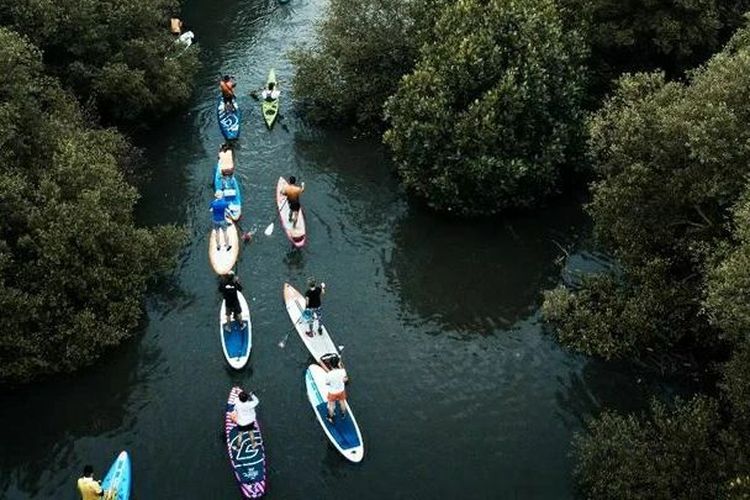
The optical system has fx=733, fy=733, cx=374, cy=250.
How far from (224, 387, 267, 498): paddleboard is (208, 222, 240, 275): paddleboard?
7132 millimetres

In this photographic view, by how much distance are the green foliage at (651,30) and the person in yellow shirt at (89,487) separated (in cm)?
2385

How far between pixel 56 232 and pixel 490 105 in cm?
1516

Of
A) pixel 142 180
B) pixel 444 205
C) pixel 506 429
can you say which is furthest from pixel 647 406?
pixel 142 180

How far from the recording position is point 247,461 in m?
19.6

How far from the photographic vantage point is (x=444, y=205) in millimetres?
29125

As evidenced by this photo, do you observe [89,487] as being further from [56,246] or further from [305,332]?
[305,332]

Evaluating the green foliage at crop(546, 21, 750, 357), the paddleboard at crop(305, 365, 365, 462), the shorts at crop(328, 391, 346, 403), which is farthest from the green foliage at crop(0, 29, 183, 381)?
the green foliage at crop(546, 21, 750, 357)

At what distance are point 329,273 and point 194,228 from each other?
19.7 feet

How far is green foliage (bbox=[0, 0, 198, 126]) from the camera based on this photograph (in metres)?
27.9

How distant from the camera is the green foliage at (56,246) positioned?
21.3 metres

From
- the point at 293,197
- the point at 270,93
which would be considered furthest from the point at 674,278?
the point at 270,93

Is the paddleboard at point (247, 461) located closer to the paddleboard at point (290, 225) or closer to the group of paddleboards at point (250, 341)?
the group of paddleboards at point (250, 341)

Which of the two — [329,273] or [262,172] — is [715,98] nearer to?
[329,273]

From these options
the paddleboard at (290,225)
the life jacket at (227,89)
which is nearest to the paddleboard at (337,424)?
the paddleboard at (290,225)
